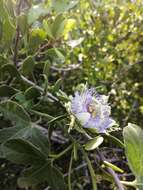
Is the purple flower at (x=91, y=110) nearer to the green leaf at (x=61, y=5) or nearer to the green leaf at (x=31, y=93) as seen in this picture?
the green leaf at (x=31, y=93)

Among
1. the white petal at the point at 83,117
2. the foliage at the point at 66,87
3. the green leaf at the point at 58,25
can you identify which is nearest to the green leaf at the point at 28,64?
the foliage at the point at 66,87

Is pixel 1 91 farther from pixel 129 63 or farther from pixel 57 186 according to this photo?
pixel 129 63

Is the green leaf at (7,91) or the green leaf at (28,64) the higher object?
the green leaf at (28,64)

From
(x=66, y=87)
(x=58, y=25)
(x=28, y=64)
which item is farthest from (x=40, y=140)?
(x=66, y=87)

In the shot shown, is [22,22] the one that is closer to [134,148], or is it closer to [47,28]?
[47,28]

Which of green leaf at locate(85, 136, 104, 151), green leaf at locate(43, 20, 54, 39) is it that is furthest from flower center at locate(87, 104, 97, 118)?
green leaf at locate(43, 20, 54, 39)

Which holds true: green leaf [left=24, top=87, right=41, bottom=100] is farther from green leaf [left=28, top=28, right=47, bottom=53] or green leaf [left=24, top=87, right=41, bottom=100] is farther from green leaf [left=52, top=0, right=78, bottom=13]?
green leaf [left=52, top=0, right=78, bottom=13]

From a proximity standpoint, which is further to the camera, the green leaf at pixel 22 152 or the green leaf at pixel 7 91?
the green leaf at pixel 7 91
